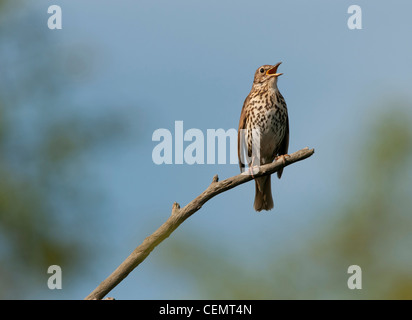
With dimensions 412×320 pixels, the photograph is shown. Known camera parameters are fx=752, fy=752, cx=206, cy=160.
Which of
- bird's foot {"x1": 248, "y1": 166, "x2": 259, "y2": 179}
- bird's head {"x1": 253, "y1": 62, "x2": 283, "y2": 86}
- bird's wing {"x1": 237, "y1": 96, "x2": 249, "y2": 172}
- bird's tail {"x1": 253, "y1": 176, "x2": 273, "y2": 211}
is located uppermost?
bird's head {"x1": 253, "y1": 62, "x2": 283, "y2": 86}

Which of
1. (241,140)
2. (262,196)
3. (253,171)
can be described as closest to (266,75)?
(241,140)

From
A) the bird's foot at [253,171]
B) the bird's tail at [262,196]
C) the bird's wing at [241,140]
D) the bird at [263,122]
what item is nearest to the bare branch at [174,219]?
the bird's foot at [253,171]

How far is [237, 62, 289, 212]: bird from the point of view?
348 inches

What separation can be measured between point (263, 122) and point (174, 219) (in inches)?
137

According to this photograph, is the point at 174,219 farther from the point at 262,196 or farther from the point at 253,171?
Answer: the point at 262,196

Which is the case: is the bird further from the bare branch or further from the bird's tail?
the bare branch

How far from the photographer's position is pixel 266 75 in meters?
9.20

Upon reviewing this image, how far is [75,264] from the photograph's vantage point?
10.6 metres

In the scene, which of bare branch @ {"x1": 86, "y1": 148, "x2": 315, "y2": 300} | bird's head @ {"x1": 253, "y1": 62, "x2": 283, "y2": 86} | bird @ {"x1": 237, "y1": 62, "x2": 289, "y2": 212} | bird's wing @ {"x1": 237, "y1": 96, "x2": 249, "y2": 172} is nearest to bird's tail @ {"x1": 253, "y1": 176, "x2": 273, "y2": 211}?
bird @ {"x1": 237, "y1": 62, "x2": 289, "y2": 212}

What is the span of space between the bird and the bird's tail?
0.27m
